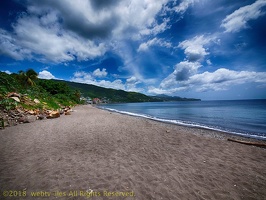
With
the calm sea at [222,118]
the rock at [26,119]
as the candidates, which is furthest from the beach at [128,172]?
the calm sea at [222,118]

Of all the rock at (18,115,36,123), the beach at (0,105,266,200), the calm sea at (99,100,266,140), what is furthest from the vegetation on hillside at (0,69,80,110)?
the calm sea at (99,100,266,140)

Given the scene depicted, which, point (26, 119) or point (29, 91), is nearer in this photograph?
point (26, 119)

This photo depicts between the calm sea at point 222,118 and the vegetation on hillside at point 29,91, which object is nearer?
the calm sea at point 222,118

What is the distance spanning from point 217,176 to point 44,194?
18.6 feet

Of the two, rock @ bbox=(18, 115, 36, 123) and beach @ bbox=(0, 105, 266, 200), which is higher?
rock @ bbox=(18, 115, 36, 123)

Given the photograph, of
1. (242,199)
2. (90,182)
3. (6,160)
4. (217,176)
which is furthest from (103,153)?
(242,199)

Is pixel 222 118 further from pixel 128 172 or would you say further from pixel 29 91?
pixel 29 91

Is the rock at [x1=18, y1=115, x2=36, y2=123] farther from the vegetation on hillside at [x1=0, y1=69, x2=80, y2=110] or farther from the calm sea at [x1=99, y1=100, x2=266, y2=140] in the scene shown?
the calm sea at [x1=99, y1=100, x2=266, y2=140]

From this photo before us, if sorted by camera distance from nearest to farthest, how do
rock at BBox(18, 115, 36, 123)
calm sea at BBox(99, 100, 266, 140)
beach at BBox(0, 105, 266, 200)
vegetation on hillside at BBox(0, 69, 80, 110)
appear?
beach at BBox(0, 105, 266, 200) < rock at BBox(18, 115, 36, 123) < calm sea at BBox(99, 100, 266, 140) < vegetation on hillside at BBox(0, 69, 80, 110)

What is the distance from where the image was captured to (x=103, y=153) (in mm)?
5918

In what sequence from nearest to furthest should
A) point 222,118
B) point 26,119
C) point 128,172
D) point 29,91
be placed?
1. point 128,172
2. point 26,119
3. point 222,118
4. point 29,91

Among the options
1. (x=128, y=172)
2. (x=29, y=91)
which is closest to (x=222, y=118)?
(x=128, y=172)

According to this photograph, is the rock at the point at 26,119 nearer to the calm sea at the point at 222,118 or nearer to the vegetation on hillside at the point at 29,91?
the vegetation on hillside at the point at 29,91

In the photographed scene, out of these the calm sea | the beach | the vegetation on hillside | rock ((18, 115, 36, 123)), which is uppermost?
the vegetation on hillside
